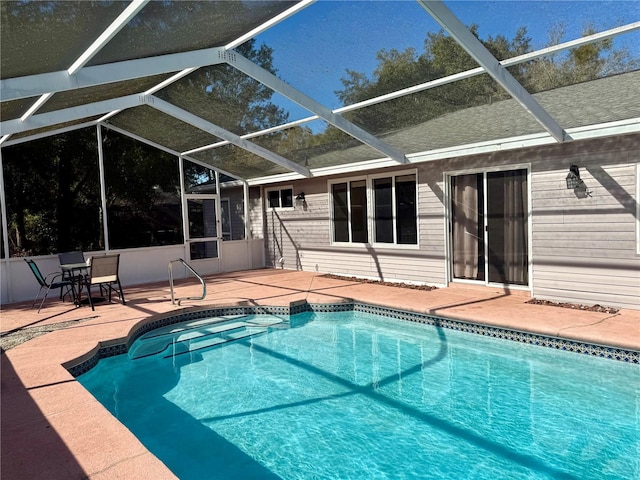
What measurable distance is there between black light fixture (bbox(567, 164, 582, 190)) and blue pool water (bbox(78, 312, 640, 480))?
2598mm

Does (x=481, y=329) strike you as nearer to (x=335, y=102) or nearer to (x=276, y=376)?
(x=276, y=376)

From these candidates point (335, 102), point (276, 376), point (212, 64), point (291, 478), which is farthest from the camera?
point (335, 102)

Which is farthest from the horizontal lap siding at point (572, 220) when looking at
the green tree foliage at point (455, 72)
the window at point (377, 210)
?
the green tree foliage at point (455, 72)

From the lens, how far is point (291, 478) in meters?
3.23

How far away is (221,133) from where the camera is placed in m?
8.81

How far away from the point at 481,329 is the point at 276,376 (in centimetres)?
294

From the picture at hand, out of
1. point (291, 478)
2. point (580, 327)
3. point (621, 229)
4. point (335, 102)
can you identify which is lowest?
point (291, 478)

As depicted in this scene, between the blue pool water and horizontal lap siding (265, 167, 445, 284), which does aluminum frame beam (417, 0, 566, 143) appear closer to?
horizontal lap siding (265, 167, 445, 284)

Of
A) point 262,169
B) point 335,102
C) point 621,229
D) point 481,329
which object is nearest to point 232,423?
point 481,329

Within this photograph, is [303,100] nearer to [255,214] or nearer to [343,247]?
[343,247]

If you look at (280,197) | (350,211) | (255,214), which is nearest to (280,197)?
(280,197)

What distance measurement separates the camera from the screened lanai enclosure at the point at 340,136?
4.40 m

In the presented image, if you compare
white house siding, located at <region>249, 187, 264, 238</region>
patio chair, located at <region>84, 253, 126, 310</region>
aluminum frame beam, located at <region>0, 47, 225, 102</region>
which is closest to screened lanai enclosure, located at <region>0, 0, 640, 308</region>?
aluminum frame beam, located at <region>0, 47, 225, 102</region>

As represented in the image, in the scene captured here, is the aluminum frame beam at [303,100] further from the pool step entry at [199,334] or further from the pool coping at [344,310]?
the pool step entry at [199,334]
